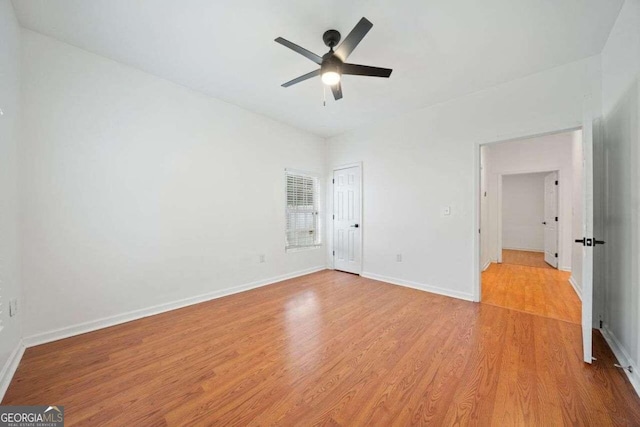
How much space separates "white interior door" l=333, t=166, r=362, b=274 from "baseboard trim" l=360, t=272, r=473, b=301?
331 millimetres

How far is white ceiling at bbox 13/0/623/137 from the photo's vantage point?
182cm

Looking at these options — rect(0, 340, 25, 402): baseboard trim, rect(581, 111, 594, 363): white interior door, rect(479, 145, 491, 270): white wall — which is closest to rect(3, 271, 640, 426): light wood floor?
rect(0, 340, 25, 402): baseboard trim

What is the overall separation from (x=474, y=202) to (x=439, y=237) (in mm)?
669

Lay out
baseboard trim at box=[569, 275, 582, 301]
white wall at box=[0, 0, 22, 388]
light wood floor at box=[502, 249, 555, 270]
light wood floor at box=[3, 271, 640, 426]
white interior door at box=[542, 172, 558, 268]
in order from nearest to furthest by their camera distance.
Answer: light wood floor at box=[3, 271, 640, 426]
white wall at box=[0, 0, 22, 388]
baseboard trim at box=[569, 275, 582, 301]
white interior door at box=[542, 172, 558, 268]
light wood floor at box=[502, 249, 555, 270]

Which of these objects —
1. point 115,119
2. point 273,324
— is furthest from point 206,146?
point 273,324

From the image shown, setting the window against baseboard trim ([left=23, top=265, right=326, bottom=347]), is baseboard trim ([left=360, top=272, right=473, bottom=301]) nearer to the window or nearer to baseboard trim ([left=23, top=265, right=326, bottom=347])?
the window

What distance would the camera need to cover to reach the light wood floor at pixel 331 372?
1365mm

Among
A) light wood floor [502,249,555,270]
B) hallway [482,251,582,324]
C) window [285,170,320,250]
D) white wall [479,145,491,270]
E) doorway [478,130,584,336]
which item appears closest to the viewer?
hallway [482,251,582,324]

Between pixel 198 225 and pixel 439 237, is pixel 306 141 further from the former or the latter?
pixel 439 237

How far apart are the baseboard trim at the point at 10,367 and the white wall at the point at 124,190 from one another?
19 cm

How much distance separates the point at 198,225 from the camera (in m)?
Result: 3.13

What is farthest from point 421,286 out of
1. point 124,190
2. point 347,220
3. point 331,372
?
point 124,190

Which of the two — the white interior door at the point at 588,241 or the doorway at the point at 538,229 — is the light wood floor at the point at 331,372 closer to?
the white interior door at the point at 588,241

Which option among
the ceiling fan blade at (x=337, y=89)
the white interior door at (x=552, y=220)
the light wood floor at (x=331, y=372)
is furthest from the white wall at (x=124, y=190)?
the white interior door at (x=552, y=220)
